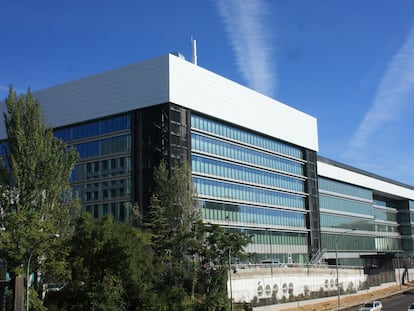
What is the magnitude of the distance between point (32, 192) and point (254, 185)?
2012 inches

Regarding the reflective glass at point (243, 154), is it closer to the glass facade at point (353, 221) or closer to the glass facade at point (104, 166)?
the glass facade at point (104, 166)

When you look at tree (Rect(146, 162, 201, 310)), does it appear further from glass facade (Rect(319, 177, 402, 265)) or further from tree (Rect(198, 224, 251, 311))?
glass facade (Rect(319, 177, 402, 265))

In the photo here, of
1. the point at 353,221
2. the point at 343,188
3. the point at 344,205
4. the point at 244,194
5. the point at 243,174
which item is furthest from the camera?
the point at 353,221

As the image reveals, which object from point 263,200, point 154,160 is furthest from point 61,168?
point 263,200

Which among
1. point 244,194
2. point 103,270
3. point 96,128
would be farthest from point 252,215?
point 103,270

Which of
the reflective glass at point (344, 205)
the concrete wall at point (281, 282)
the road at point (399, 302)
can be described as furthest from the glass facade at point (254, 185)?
the road at point (399, 302)

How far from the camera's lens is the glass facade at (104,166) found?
249ft

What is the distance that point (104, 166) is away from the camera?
78438 millimetres

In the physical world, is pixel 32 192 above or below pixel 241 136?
below

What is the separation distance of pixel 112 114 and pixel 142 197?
13256 millimetres

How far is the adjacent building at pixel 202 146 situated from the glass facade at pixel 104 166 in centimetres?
14

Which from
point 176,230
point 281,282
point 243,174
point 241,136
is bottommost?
point 281,282

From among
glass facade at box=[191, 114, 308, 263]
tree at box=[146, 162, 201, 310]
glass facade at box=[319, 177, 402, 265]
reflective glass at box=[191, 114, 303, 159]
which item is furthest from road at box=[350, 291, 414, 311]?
reflective glass at box=[191, 114, 303, 159]

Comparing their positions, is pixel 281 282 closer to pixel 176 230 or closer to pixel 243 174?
pixel 176 230
